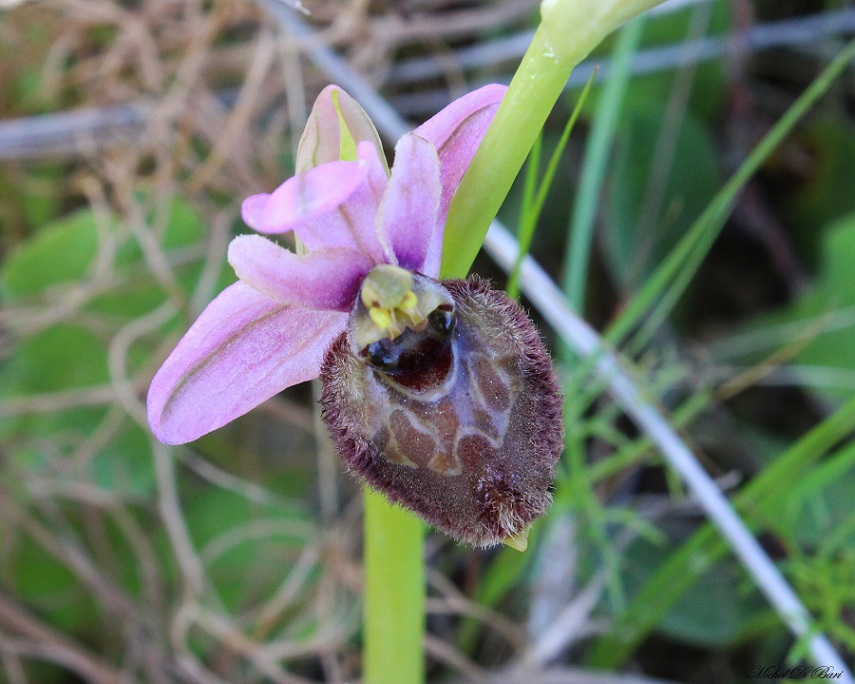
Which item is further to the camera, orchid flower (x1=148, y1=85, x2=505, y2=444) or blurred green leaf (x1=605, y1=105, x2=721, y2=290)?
blurred green leaf (x1=605, y1=105, x2=721, y2=290)

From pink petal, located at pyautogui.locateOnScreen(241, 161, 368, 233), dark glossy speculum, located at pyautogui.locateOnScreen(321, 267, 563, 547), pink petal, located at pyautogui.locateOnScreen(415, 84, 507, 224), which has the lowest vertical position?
dark glossy speculum, located at pyautogui.locateOnScreen(321, 267, 563, 547)

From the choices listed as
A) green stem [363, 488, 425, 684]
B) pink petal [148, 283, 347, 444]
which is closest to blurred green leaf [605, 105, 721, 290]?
green stem [363, 488, 425, 684]

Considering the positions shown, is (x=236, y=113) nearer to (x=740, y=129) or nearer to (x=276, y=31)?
(x=276, y=31)

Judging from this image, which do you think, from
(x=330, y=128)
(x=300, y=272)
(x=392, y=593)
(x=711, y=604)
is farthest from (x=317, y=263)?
(x=711, y=604)

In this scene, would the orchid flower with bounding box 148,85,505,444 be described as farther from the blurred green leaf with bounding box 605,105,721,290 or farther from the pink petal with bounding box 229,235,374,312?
the blurred green leaf with bounding box 605,105,721,290

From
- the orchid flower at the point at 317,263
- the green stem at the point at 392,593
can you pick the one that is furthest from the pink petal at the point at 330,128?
the green stem at the point at 392,593

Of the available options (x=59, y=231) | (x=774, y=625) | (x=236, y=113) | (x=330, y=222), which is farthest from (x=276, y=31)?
(x=774, y=625)

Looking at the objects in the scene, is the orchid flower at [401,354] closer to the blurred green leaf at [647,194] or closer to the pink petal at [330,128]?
the pink petal at [330,128]

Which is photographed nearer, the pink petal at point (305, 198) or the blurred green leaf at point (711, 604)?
the pink petal at point (305, 198)
